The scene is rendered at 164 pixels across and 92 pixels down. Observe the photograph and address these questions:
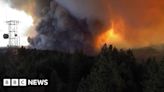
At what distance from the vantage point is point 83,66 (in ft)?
192

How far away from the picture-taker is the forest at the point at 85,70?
40.6 metres

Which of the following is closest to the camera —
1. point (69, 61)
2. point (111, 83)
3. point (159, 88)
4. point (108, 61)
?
point (159, 88)

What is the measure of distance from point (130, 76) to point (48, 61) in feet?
59.0

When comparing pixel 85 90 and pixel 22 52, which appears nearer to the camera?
pixel 85 90

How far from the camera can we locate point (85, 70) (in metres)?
58.1

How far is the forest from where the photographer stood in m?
40.6

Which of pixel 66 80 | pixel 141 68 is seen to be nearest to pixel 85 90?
pixel 141 68

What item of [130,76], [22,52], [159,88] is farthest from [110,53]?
[22,52]

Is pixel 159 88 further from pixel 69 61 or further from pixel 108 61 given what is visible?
pixel 69 61

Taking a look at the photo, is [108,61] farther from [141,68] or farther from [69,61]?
[69,61]

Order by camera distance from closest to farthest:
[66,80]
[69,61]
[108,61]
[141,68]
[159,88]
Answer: [159,88] < [108,61] < [141,68] < [66,80] < [69,61]

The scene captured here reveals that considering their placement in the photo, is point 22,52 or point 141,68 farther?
point 22,52

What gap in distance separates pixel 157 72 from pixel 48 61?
24.6 metres

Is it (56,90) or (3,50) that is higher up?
(3,50)
